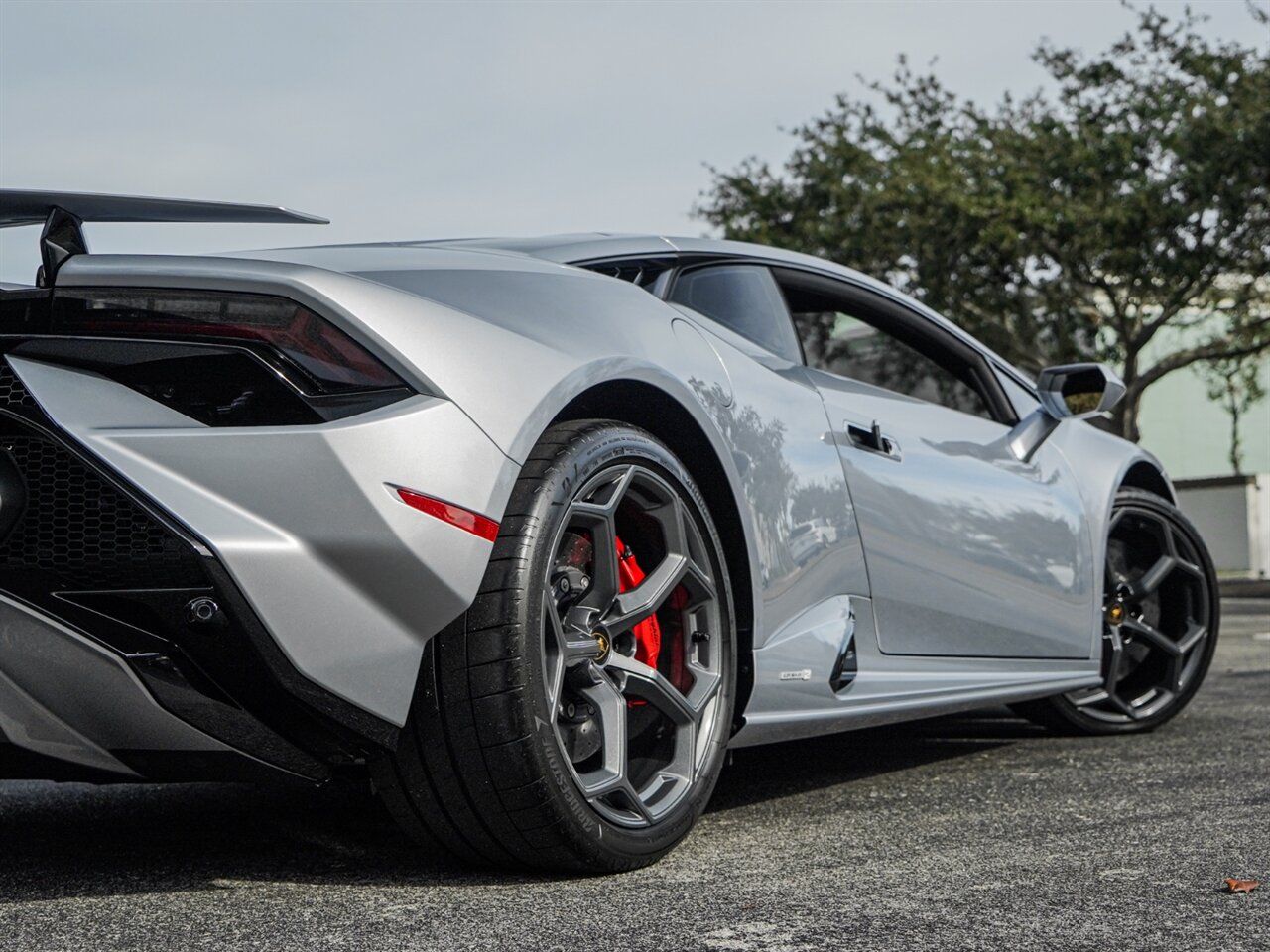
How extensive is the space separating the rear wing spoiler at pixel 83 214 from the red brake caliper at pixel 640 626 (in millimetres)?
872

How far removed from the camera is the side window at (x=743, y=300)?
3488mm

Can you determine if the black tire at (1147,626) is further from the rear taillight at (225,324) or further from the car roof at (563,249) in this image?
the rear taillight at (225,324)

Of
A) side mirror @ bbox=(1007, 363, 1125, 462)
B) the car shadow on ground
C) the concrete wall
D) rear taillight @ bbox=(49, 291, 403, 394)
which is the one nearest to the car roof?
rear taillight @ bbox=(49, 291, 403, 394)

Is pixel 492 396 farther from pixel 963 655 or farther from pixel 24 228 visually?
pixel 963 655

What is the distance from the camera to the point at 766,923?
2.35 m

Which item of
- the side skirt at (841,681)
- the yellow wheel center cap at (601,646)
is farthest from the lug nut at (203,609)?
the side skirt at (841,681)

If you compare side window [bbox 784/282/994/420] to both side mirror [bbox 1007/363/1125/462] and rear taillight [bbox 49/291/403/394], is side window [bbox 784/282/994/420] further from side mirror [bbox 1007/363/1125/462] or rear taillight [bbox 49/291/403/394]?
rear taillight [bbox 49/291/403/394]

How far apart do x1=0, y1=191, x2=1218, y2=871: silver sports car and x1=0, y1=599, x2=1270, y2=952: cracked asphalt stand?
200 millimetres

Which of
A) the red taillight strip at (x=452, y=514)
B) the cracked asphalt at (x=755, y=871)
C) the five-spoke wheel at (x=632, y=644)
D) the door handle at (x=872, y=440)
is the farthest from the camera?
the door handle at (x=872, y=440)

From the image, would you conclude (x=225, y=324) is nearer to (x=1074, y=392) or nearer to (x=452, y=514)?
(x=452, y=514)

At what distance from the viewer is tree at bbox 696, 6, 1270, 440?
22.4m

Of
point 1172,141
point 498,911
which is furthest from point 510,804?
point 1172,141

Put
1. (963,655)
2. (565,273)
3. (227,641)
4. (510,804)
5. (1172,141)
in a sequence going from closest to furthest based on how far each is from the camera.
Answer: (227,641), (510,804), (565,273), (963,655), (1172,141)

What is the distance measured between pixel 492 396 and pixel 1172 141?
22.1 metres
